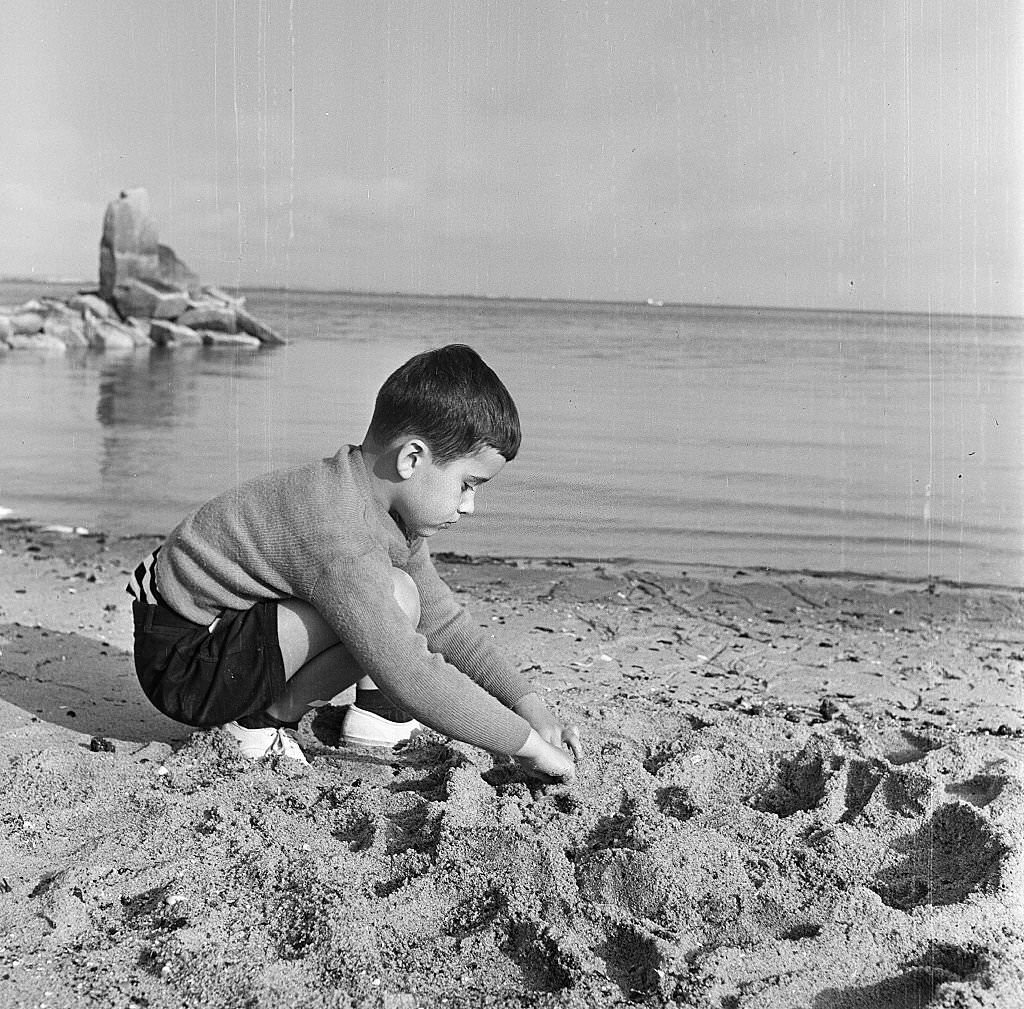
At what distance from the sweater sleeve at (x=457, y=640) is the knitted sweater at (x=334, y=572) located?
0.10 metres

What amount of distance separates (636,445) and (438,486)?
691 cm

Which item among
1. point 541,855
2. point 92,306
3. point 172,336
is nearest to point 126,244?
point 92,306

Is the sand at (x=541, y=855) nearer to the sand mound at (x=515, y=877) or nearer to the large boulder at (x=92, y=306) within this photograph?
the sand mound at (x=515, y=877)

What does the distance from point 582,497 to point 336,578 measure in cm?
522

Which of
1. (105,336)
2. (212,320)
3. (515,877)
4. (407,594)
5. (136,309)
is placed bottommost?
(515,877)

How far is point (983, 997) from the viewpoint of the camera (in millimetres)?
1913

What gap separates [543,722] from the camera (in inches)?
121

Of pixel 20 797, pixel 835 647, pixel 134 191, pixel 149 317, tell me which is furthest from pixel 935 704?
pixel 134 191

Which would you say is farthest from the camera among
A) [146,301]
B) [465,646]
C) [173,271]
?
[173,271]

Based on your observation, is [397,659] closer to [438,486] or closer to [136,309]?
[438,486]

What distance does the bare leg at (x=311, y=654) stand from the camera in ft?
9.40

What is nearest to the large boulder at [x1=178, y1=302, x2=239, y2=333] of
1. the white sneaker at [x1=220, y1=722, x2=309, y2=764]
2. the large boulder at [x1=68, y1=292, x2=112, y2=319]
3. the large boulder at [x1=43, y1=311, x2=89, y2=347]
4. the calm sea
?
the large boulder at [x1=68, y1=292, x2=112, y2=319]

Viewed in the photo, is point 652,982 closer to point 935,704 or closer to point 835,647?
point 935,704

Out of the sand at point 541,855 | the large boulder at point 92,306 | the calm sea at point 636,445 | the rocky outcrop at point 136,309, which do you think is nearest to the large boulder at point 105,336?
the rocky outcrop at point 136,309
